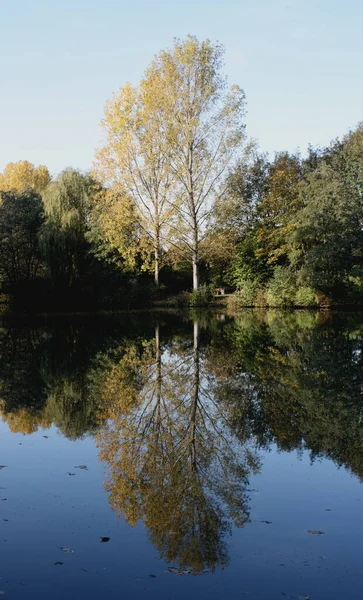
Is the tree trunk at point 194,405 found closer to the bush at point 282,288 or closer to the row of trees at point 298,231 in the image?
the row of trees at point 298,231

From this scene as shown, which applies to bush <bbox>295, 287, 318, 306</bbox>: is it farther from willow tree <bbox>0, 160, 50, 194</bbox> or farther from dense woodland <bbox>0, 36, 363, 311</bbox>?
willow tree <bbox>0, 160, 50, 194</bbox>


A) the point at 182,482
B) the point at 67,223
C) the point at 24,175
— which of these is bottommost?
the point at 182,482

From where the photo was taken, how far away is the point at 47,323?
977 inches

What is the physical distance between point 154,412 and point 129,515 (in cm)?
322

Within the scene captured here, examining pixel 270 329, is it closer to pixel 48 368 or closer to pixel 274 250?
pixel 48 368

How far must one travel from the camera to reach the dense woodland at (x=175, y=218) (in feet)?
96.2

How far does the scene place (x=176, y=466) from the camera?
5355 millimetres

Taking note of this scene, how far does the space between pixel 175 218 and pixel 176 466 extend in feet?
91.2

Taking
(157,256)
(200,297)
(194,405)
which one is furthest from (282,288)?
(194,405)

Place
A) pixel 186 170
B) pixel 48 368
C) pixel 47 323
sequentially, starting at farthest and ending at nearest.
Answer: pixel 186 170, pixel 47 323, pixel 48 368

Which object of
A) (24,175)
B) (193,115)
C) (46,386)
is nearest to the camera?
(46,386)

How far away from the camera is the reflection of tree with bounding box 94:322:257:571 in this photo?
4059mm

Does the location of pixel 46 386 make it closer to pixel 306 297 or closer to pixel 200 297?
pixel 200 297

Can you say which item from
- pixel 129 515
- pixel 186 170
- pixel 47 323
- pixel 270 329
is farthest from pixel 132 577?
pixel 186 170
